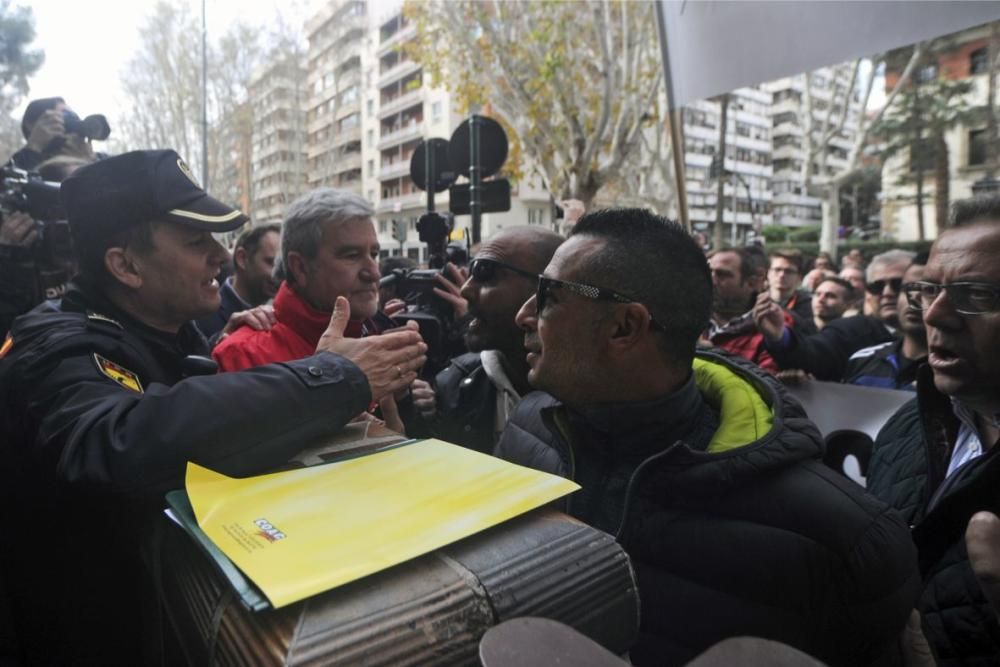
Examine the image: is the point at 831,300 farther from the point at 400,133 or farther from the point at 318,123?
the point at 318,123

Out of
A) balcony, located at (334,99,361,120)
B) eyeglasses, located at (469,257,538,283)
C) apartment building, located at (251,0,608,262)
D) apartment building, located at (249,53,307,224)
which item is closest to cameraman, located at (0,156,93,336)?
eyeglasses, located at (469,257,538,283)

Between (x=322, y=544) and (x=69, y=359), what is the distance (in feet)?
2.86

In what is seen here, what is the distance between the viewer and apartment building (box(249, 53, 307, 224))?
31875 millimetres

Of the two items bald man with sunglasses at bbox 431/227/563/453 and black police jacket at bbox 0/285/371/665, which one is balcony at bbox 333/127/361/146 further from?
black police jacket at bbox 0/285/371/665

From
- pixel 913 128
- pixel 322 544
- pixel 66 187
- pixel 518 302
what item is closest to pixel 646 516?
pixel 322 544

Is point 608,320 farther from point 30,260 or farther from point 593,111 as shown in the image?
point 593,111

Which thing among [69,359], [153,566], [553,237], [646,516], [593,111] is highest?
[593,111]

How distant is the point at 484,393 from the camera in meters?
2.61

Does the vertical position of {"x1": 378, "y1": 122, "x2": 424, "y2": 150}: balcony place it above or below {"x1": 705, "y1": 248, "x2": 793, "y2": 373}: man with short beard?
above

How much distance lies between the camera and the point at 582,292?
60.0 inches

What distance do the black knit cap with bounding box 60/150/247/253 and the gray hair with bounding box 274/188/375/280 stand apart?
76 cm

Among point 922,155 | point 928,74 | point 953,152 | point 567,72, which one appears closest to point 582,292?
point 567,72

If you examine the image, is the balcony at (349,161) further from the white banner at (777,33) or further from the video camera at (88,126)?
the white banner at (777,33)

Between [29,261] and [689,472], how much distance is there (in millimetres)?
3572
